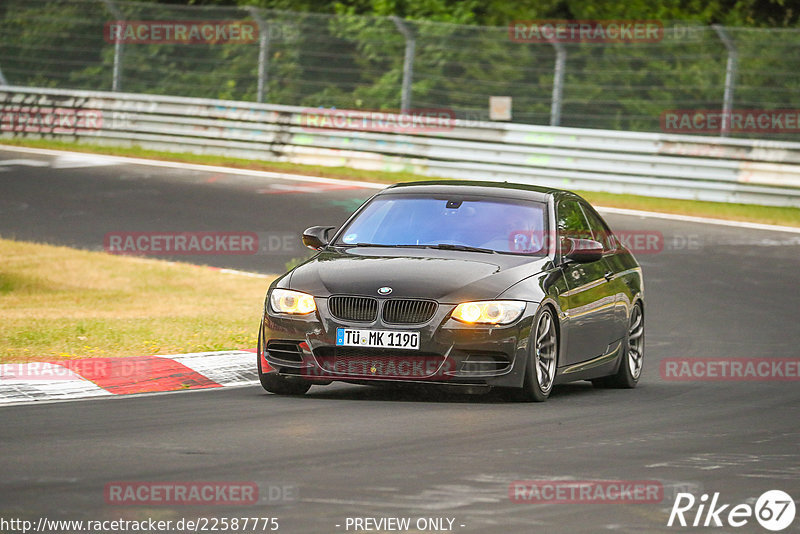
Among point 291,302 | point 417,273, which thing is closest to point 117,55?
point 291,302

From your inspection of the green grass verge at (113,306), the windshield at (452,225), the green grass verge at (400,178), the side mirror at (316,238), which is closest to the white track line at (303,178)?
the green grass verge at (400,178)

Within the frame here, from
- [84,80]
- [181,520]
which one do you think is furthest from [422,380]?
[84,80]

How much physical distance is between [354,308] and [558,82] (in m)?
17.3

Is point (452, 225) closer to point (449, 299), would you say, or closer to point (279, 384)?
point (449, 299)

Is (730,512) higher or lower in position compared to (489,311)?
lower

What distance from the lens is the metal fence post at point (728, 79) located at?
81.8 feet

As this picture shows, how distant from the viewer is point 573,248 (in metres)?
10.8

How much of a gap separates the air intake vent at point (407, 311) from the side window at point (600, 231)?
8.71ft

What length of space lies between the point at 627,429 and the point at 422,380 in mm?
1348

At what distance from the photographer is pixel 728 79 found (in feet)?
81.8

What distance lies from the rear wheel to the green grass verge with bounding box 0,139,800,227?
564 inches

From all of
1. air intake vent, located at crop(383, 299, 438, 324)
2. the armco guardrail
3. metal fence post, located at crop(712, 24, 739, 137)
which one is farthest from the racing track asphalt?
metal fence post, located at crop(712, 24, 739, 137)

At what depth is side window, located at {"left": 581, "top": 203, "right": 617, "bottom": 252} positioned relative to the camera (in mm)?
12023

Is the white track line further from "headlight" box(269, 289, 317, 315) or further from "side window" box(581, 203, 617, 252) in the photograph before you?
"headlight" box(269, 289, 317, 315)
